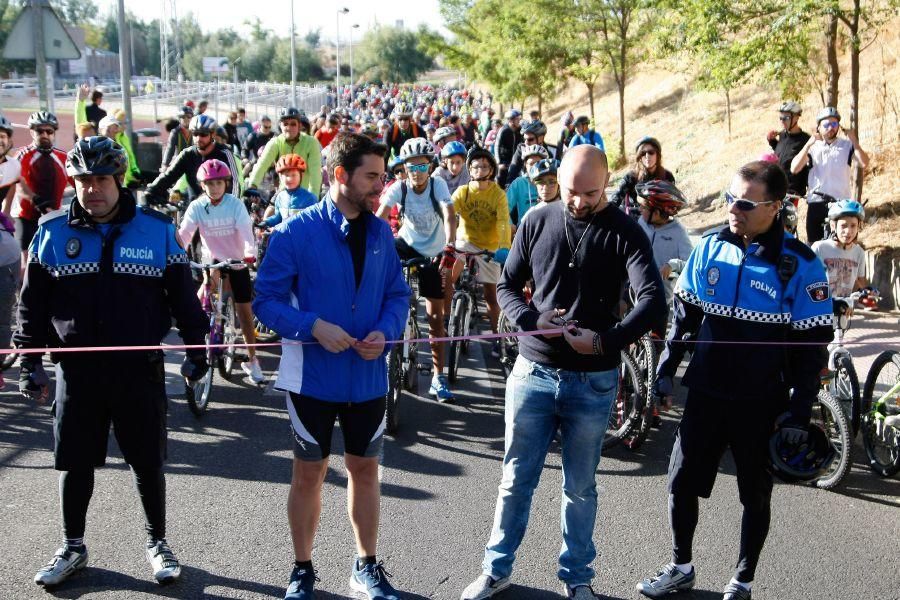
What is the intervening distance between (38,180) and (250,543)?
5.60 m

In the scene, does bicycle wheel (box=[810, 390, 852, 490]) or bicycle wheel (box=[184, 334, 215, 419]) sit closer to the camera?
bicycle wheel (box=[810, 390, 852, 490])

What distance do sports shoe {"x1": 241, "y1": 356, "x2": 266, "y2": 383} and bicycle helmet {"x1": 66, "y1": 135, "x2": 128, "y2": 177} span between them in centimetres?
393

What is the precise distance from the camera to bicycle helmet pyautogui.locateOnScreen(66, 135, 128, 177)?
4.25 meters

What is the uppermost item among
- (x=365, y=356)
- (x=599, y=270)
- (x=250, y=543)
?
(x=599, y=270)

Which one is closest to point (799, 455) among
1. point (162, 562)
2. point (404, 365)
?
point (162, 562)

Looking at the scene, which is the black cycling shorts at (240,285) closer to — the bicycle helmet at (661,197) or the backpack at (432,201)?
the backpack at (432,201)

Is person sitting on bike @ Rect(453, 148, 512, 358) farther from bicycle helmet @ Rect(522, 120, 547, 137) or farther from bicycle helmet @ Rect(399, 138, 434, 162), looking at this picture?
bicycle helmet @ Rect(522, 120, 547, 137)

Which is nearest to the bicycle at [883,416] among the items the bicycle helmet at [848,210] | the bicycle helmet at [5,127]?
the bicycle helmet at [848,210]

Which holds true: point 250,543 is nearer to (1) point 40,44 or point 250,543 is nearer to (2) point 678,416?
(2) point 678,416

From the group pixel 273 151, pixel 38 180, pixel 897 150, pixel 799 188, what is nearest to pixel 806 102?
pixel 897 150

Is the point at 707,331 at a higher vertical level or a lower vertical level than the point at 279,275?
lower

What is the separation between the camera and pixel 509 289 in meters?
4.50

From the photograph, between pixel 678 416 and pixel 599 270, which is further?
pixel 678 416

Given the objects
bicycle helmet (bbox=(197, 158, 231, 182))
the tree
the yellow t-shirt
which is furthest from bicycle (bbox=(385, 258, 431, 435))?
the tree
